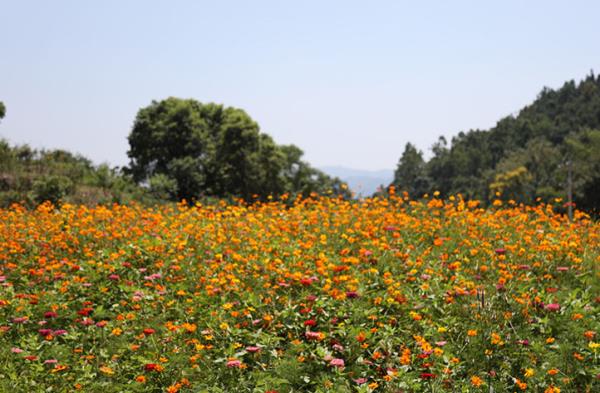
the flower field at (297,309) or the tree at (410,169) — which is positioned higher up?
the tree at (410,169)

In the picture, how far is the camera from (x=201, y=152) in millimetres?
36312

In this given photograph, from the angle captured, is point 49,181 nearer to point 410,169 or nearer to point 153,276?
point 153,276

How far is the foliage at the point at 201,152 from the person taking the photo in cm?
3491

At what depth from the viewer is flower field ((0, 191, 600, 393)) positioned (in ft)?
16.2

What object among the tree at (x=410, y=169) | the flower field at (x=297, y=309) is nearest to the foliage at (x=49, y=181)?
the flower field at (x=297, y=309)

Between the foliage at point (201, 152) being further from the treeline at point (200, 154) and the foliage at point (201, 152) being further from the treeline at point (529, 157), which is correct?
the treeline at point (529, 157)

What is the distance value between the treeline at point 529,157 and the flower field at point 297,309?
39874 millimetres

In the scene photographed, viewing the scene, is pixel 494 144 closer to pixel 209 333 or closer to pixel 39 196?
pixel 39 196

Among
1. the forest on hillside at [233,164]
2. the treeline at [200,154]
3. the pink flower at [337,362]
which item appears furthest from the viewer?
the treeline at [200,154]

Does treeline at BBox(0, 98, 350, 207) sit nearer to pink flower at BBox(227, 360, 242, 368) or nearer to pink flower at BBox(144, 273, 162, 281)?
pink flower at BBox(144, 273, 162, 281)

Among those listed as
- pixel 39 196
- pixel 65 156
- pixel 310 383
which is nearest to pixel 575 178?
pixel 65 156

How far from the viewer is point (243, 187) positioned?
36.0 metres

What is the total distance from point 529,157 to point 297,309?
2520 inches

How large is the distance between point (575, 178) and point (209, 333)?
2097 inches
